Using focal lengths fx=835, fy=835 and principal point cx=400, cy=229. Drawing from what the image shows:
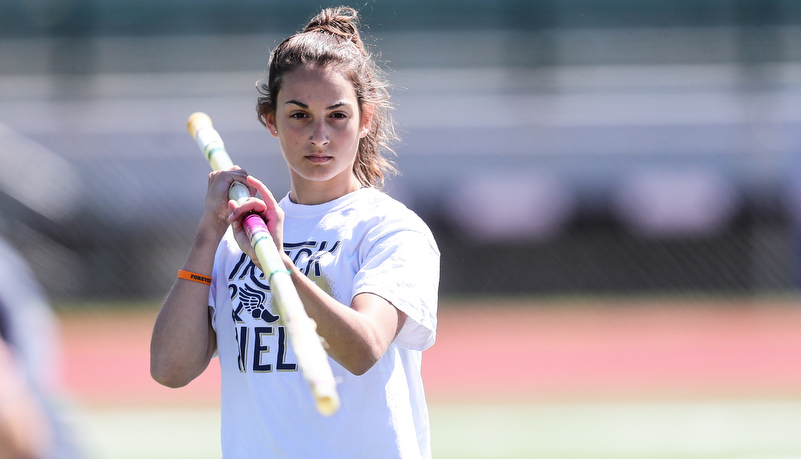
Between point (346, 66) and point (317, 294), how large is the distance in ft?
2.04

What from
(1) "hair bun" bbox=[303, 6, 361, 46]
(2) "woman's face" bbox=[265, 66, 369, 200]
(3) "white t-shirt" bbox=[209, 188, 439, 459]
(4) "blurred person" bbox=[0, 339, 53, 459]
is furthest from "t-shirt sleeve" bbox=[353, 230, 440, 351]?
(4) "blurred person" bbox=[0, 339, 53, 459]

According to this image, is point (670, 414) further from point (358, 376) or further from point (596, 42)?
point (596, 42)

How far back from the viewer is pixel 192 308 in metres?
1.91

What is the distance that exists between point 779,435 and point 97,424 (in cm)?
478

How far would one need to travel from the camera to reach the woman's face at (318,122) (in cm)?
196

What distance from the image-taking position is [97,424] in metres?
6.11

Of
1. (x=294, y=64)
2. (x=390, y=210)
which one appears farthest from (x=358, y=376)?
(x=294, y=64)

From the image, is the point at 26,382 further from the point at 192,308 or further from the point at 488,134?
the point at 488,134

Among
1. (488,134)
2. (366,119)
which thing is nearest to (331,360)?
(366,119)

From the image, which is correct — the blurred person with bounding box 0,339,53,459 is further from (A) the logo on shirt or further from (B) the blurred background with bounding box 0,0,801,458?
(B) the blurred background with bounding box 0,0,801,458

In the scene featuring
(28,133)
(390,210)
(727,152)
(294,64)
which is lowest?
(390,210)

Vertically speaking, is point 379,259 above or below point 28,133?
below

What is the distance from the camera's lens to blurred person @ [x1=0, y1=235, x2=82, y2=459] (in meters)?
0.92

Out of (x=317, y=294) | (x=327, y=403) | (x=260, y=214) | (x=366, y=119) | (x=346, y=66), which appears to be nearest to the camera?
(x=327, y=403)
